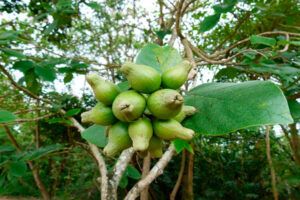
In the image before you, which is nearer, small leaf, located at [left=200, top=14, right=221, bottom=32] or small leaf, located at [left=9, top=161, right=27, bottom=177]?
small leaf, located at [left=200, top=14, right=221, bottom=32]

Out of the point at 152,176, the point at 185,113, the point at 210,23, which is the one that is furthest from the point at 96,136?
the point at 210,23

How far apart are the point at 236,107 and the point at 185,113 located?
0.32 ft

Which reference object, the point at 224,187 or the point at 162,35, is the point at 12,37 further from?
the point at 224,187

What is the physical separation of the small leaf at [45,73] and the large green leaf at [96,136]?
1160 millimetres

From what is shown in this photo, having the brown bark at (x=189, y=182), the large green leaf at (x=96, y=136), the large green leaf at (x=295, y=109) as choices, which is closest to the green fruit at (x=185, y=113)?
the large green leaf at (x=96, y=136)

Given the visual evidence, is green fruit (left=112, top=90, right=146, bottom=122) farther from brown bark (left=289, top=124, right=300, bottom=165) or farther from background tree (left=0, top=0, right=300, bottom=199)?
brown bark (left=289, top=124, right=300, bottom=165)

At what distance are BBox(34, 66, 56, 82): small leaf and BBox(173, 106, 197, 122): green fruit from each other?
4.54 ft

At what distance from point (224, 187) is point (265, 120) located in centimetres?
440

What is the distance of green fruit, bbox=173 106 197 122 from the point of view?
24.1 inches

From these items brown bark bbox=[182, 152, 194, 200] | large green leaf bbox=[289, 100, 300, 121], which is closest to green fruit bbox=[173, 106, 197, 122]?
large green leaf bbox=[289, 100, 300, 121]

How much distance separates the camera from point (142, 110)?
1.83ft

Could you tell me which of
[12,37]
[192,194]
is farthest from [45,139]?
[12,37]

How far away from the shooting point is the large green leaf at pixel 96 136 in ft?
2.52

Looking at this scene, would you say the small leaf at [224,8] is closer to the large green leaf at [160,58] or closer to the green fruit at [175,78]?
the large green leaf at [160,58]
